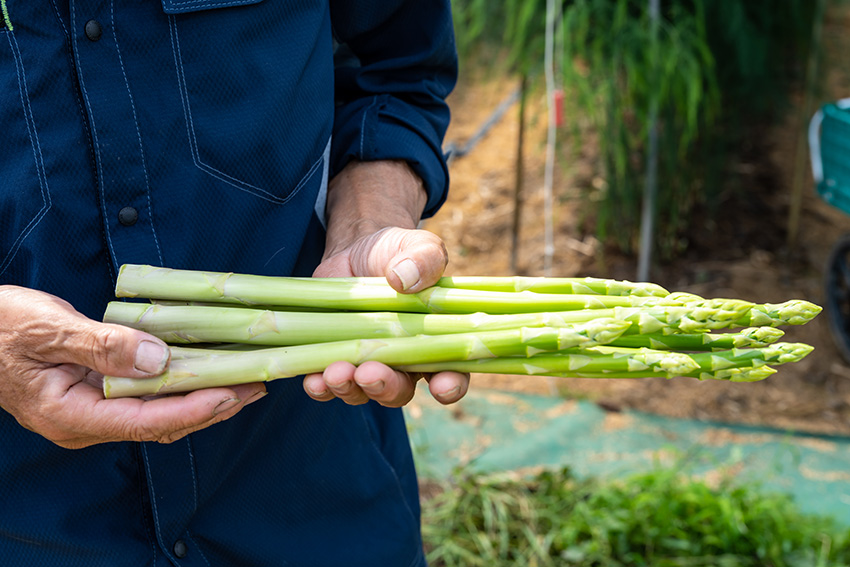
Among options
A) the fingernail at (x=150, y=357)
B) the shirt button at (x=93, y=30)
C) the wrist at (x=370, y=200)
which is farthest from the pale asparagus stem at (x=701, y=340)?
the shirt button at (x=93, y=30)

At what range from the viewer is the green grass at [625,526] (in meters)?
2.67

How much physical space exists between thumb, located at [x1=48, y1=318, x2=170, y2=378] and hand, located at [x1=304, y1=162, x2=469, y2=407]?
0.26m

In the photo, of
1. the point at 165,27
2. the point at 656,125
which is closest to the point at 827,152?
the point at 656,125

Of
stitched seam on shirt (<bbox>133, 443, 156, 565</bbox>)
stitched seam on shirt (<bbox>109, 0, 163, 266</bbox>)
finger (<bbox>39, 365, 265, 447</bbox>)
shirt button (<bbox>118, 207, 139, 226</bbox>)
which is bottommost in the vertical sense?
stitched seam on shirt (<bbox>133, 443, 156, 565</bbox>)

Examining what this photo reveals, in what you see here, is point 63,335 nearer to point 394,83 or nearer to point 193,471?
point 193,471

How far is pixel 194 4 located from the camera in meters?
1.18

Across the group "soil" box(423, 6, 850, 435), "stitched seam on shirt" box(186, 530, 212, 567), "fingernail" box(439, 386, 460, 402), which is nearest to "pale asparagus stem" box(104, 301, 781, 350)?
"fingernail" box(439, 386, 460, 402)

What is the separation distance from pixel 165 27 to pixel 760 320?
1.14 meters

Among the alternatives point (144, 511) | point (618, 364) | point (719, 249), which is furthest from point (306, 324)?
point (719, 249)

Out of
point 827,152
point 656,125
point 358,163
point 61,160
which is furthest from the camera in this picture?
point 656,125

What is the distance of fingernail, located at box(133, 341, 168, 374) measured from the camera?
1107 mm

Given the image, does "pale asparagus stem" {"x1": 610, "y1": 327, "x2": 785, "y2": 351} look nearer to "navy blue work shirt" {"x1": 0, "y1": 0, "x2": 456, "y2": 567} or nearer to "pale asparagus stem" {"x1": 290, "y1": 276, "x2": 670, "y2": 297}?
"pale asparagus stem" {"x1": 290, "y1": 276, "x2": 670, "y2": 297}

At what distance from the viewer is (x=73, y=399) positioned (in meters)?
1.12

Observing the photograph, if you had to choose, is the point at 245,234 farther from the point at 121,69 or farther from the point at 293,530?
the point at 293,530
